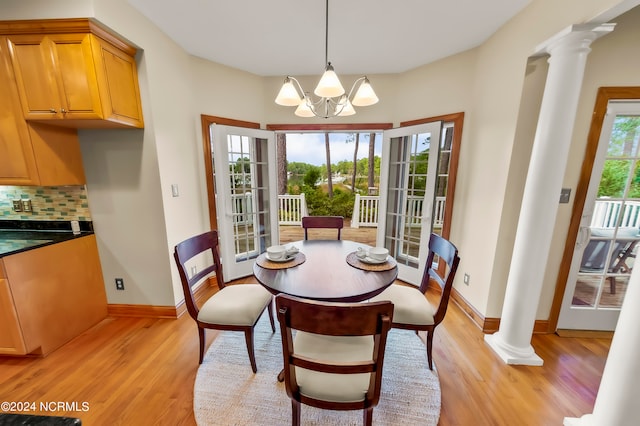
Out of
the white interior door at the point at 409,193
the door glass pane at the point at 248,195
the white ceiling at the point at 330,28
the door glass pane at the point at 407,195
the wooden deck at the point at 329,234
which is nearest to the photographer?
the white ceiling at the point at 330,28

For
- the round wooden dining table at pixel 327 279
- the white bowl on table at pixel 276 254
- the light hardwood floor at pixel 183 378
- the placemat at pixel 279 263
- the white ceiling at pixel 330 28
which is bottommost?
the light hardwood floor at pixel 183 378

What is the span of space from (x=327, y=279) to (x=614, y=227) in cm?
244

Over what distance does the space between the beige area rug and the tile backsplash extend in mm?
1781

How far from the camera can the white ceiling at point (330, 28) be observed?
1.77 m

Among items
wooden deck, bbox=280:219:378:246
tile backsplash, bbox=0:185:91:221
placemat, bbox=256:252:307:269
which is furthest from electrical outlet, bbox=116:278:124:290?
wooden deck, bbox=280:219:378:246

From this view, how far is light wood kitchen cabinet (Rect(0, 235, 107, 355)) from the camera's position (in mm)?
1679

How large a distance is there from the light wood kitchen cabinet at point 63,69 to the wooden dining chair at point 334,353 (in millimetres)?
1994

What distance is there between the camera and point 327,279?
59.0 inches

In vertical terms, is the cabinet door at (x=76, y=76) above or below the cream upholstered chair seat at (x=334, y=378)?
above

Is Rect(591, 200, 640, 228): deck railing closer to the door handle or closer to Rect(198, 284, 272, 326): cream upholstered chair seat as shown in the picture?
the door handle

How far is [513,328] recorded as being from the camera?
1858 mm

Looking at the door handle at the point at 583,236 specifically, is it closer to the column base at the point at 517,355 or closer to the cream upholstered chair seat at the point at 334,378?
the column base at the point at 517,355

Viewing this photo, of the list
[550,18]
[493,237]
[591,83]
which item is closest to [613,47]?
[591,83]

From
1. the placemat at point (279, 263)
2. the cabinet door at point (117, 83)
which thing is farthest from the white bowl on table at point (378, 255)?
the cabinet door at point (117, 83)
